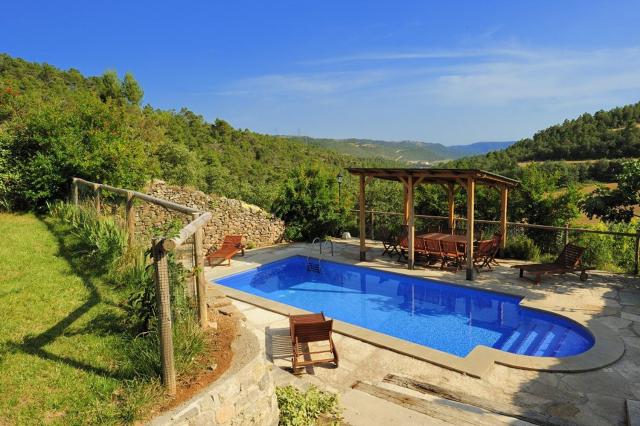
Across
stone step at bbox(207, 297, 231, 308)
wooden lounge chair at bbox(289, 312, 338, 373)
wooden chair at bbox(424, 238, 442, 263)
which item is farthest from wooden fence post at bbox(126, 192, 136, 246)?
wooden chair at bbox(424, 238, 442, 263)

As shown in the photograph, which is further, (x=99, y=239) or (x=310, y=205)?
(x=310, y=205)

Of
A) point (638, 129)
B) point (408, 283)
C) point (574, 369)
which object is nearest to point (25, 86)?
point (408, 283)

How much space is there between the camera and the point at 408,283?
33.6 ft

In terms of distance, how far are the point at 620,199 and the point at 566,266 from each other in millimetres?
1837

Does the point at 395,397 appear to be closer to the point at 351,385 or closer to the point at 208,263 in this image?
the point at 351,385

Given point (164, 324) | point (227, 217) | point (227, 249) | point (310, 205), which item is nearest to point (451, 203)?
point (310, 205)

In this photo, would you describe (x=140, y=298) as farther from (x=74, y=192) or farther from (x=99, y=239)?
(x=74, y=192)

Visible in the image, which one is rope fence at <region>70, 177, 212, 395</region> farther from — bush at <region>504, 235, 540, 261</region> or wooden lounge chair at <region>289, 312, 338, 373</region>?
bush at <region>504, 235, 540, 261</region>

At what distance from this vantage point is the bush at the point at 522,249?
1110 centimetres

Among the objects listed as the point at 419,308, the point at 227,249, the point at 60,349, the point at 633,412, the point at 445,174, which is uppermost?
the point at 445,174

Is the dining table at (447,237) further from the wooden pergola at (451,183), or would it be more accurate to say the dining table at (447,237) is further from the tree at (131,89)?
the tree at (131,89)

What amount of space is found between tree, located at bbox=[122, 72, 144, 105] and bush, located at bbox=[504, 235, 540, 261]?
32.3 metres

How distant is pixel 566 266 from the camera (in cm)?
927

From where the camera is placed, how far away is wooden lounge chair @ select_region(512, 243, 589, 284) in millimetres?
9117
